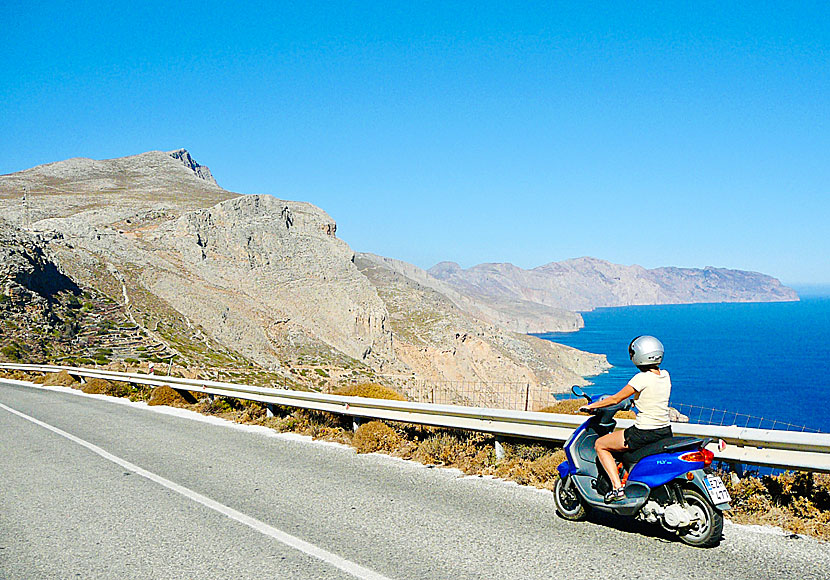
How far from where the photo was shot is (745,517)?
586 centimetres

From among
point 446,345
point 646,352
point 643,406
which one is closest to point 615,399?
point 643,406

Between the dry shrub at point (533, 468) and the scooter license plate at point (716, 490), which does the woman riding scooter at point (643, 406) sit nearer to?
the scooter license plate at point (716, 490)

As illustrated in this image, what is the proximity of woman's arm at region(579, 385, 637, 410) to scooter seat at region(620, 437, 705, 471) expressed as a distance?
1.43 ft

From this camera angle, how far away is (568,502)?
241 inches

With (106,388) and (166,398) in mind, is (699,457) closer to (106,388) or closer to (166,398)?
(166,398)

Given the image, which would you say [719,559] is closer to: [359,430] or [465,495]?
[465,495]

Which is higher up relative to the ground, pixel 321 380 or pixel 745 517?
pixel 745 517

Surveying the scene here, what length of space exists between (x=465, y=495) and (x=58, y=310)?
50265mm

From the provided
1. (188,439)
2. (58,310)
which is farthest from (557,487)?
(58,310)

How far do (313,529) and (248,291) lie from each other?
73.5m

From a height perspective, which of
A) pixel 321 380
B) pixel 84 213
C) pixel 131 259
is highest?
pixel 84 213

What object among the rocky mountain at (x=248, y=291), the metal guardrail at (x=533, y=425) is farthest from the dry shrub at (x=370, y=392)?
the rocky mountain at (x=248, y=291)

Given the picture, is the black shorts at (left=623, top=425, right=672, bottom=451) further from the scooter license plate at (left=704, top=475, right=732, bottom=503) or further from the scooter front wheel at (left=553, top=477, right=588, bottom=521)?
the scooter front wheel at (left=553, top=477, right=588, bottom=521)

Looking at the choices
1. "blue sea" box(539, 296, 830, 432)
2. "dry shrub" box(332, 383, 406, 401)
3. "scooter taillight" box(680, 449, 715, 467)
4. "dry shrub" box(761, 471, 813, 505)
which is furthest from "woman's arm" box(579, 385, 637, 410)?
"blue sea" box(539, 296, 830, 432)
